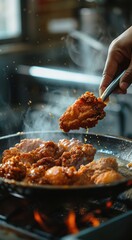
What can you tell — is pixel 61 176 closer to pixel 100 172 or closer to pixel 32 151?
pixel 100 172

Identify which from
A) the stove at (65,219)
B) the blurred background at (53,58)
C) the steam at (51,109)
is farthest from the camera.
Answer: the blurred background at (53,58)

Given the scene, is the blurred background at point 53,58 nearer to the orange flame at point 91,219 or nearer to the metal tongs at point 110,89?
the metal tongs at point 110,89

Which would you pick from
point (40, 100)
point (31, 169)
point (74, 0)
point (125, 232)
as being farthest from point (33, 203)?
point (74, 0)

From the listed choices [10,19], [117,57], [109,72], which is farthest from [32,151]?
[10,19]

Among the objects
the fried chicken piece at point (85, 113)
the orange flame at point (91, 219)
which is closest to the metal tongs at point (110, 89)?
the fried chicken piece at point (85, 113)

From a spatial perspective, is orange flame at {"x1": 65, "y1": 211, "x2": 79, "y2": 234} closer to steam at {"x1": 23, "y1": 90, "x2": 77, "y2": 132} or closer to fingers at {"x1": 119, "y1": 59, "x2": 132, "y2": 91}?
fingers at {"x1": 119, "y1": 59, "x2": 132, "y2": 91}

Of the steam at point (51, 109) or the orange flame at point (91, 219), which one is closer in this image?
the orange flame at point (91, 219)
